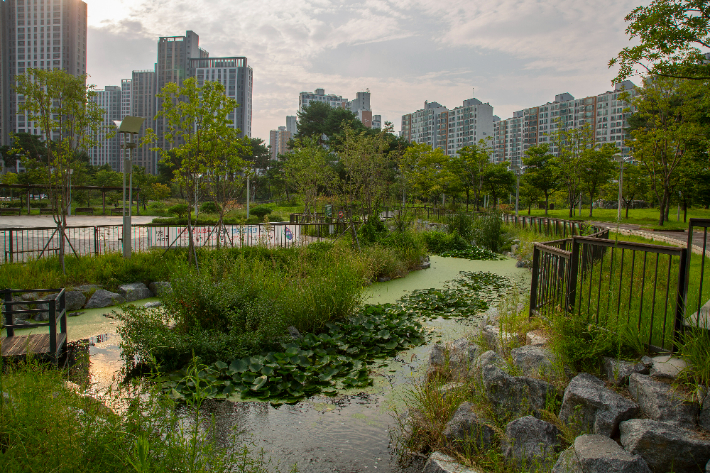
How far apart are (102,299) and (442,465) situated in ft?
22.3

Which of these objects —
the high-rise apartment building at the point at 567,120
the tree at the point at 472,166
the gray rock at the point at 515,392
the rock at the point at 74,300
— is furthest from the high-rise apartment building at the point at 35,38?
the high-rise apartment building at the point at 567,120

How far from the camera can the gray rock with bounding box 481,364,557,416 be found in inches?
143

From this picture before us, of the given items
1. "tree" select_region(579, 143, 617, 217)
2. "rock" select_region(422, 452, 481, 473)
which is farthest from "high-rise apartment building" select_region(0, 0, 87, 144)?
"rock" select_region(422, 452, 481, 473)

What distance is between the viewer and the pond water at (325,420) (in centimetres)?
354

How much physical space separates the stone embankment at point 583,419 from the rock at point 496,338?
19.6 inches

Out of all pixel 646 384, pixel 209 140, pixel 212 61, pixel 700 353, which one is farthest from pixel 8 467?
pixel 212 61

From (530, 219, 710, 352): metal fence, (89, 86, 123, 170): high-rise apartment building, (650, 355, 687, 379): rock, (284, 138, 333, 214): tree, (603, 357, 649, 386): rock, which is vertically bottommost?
(603, 357, 649, 386): rock

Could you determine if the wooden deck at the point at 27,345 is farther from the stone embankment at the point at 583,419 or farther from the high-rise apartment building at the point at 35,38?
the high-rise apartment building at the point at 35,38

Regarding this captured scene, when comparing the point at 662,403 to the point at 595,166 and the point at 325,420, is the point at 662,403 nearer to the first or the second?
the point at 325,420

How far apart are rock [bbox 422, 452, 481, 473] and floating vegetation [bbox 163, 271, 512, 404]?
5.05 feet

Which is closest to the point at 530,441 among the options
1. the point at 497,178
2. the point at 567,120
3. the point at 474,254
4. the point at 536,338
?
the point at 536,338

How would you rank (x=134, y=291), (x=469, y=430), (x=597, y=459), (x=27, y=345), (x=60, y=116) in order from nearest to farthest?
(x=597, y=459) → (x=469, y=430) → (x=27, y=345) → (x=134, y=291) → (x=60, y=116)

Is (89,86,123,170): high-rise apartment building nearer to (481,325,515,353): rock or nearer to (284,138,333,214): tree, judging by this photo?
(284,138,333,214): tree

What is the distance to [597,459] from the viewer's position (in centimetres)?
275
